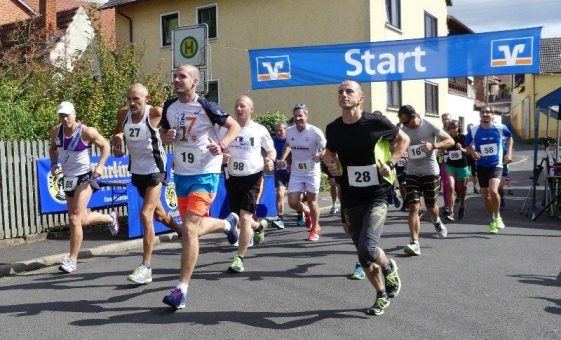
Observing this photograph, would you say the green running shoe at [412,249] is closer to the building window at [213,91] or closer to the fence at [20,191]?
the fence at [20,191]

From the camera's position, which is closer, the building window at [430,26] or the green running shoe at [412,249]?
the green running shoe at [412,249]

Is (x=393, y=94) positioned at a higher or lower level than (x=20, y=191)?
higher

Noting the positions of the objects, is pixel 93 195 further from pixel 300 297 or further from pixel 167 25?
pixel 167 25

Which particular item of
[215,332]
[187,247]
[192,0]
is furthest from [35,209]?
[192,0]

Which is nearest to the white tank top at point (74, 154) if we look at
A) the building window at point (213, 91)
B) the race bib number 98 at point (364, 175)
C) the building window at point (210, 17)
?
the race bib number 98 at point (364, 175)

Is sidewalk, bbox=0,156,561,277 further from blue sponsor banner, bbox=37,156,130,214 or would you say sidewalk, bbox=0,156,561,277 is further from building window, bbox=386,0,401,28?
building window, bbox=386,0,401,28

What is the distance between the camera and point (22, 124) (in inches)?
427

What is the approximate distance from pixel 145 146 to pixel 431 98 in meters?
23.3

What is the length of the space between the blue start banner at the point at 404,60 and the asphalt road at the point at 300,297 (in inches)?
153

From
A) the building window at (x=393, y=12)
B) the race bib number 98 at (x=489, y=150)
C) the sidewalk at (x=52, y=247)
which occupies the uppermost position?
the building window at (x=393, y=12)

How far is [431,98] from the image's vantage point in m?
28.3

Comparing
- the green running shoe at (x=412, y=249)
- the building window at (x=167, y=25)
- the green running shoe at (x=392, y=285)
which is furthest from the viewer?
the building window at (x=167, y=25)

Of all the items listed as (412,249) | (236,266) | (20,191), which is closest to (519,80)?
(412,249)

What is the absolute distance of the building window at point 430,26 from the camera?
1091 inches
